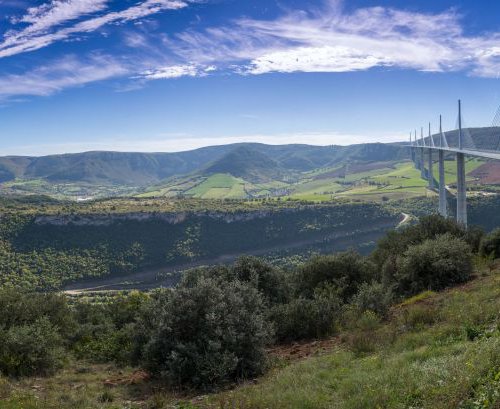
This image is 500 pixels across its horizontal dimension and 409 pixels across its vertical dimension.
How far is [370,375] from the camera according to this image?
300 inches

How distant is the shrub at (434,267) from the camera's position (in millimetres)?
15859

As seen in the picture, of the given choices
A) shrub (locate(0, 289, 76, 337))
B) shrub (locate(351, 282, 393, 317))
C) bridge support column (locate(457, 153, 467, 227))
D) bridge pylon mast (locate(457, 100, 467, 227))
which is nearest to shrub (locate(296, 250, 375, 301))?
shrub (locate(351, 282, 393, 317))

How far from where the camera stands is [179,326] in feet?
36.1

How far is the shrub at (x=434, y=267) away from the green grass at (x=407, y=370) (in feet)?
11.9

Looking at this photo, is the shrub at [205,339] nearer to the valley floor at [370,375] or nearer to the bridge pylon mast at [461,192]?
the valley floor at [370,375]

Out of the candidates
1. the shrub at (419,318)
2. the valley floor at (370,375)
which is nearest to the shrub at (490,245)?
the valley floor at (370,375)

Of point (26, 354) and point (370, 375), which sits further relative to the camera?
point (26, 354)

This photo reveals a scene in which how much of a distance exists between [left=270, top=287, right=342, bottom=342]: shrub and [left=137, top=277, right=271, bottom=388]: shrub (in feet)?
7.69

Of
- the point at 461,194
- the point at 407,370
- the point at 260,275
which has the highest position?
the point at 461,194

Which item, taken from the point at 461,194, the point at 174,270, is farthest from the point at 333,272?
the point at 174,270

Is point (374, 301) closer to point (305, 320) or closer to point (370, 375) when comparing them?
point (305, 320)

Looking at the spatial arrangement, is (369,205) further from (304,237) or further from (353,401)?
(353,401)

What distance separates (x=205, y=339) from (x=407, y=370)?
201 inches

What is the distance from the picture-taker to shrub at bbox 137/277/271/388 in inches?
393
